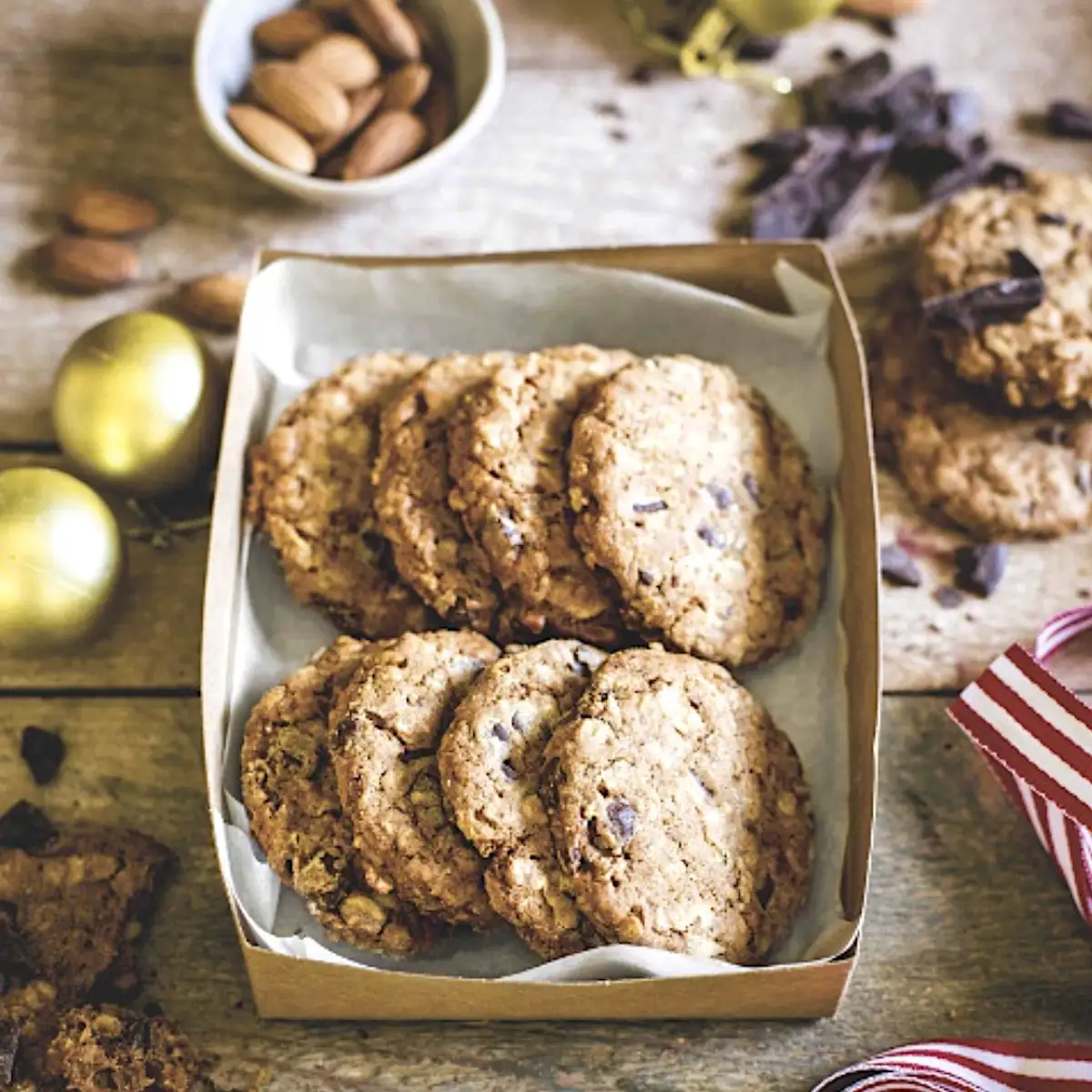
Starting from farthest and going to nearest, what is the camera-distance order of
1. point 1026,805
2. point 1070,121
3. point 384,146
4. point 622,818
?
1. point 1070,121
2. point 384,146
3. point 1026,805
4. point 622,818

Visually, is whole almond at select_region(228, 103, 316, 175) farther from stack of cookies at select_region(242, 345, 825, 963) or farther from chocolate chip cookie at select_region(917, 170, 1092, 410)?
chocolate chip cookie at select_region(917, 170, 1092, 410)

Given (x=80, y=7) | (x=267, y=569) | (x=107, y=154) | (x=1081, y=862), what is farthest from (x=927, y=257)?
(x=80, y=7)

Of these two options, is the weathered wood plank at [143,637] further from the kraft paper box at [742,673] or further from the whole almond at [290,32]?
the whole almond at [290,32]

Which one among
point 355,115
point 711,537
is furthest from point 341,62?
point 711,537

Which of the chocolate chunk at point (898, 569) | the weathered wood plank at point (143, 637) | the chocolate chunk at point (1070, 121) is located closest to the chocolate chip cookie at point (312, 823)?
the weathered wood plank at point (143, 637)

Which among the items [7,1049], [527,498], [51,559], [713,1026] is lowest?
[7,1049]

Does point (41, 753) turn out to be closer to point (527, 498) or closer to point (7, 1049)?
point (7, 1049)

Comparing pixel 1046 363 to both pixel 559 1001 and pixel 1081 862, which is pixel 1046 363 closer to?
pixel 1081 862
